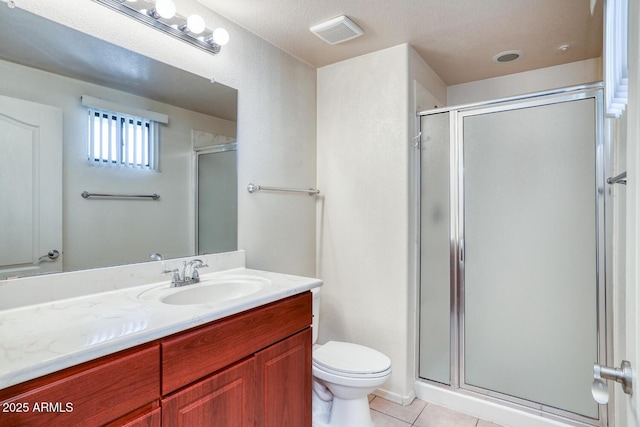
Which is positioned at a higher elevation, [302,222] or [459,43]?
[459,43]

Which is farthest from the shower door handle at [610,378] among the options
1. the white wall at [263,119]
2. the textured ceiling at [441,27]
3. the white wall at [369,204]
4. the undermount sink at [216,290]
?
the textured ceiling at [441,27]

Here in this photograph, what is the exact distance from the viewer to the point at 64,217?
1309 mm

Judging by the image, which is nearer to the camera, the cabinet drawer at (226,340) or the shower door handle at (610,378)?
the shower door handle at (610,378)

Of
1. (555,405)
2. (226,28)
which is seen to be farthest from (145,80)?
(555,405)

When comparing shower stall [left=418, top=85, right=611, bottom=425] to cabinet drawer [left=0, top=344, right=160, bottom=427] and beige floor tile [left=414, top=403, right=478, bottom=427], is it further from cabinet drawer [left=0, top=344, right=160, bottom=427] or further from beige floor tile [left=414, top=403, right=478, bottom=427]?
cabinet drawer [left=0, top=344, right=160, bottom=427]

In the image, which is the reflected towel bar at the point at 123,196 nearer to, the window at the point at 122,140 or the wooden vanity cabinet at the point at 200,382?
the window at the point at 122,140

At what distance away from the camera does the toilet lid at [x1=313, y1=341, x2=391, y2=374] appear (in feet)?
5.71

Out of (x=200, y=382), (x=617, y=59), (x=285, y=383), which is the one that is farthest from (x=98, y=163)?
(x=617, y=59)

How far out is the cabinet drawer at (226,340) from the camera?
3.34ft

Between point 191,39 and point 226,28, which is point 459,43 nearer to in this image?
point 226,28

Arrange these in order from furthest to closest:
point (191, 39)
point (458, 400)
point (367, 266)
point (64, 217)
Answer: point (367, 266), point (458, 400), point (191, 39), point (64, 217)

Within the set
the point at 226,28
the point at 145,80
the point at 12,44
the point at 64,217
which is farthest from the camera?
the point at 226,28

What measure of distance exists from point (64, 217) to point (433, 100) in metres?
2.43

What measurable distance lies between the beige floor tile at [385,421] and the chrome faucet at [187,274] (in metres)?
1.33
